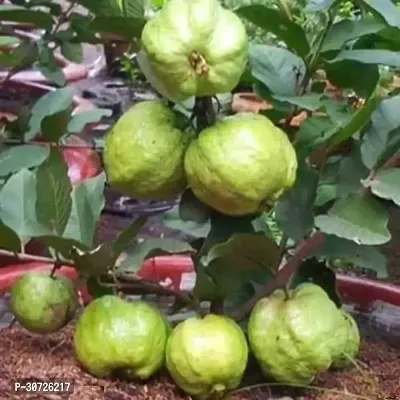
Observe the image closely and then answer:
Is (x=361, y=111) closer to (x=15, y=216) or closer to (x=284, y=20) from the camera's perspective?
(x=284, y=20)

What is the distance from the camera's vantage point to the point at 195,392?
1.01 m

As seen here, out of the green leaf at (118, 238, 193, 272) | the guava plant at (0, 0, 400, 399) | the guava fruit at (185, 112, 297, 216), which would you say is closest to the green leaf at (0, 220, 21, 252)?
the guava plant at (0, 0, 400, 399)

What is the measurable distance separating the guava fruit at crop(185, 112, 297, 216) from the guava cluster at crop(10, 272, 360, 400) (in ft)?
0.45

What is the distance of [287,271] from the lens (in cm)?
103

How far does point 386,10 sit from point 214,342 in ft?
1.13

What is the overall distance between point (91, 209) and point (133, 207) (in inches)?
63.9

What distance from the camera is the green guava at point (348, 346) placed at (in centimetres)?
104

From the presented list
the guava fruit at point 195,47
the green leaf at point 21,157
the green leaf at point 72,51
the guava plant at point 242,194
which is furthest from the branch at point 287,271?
the green leaf at point 72,51

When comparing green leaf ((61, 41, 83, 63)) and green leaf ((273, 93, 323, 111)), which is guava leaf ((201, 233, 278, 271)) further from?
green leaf ((61, 41, 83, 63))

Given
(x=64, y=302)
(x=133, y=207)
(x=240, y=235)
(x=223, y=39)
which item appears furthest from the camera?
(x=133, y=207)

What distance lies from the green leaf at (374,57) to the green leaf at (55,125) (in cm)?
33

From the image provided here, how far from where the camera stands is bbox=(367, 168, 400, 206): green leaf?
94 centimetres

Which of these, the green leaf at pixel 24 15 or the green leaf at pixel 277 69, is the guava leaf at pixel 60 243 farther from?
the green leaf at pixel 24 15

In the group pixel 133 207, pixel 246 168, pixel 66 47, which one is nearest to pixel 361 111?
pixel 246 168
